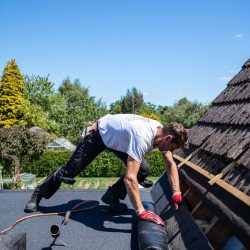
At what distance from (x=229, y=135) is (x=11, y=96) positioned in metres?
32.3

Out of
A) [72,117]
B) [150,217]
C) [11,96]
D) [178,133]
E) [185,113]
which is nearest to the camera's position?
[150,217]

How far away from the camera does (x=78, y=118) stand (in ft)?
123

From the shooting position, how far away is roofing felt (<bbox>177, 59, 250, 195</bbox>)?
2.09 metres

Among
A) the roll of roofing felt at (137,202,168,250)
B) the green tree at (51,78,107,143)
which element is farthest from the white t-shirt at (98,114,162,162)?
the green tree at (51,78,107,143)

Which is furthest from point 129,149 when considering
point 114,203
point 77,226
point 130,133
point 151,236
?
point 114,203

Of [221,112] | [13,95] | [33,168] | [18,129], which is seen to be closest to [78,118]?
[13,95]

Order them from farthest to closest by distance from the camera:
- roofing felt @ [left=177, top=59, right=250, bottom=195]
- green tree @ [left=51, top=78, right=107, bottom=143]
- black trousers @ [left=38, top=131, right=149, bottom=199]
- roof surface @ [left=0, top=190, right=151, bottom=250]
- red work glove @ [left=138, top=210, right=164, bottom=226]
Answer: green tree @ [left=51, top=78, right=107, bottom=143], black trousers @ [left=38, top=131, right=149, bottom=199], roof surface @ [left=0, top=190, right=151, bottom=250], red work glove @ [left=138, top=210, right=164, bottom=226], roofing felt @ [left=177, top=59, right=250, bottom=195]

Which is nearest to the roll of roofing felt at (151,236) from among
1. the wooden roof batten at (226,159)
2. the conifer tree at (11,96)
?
the wooden roof batten at (226,159)

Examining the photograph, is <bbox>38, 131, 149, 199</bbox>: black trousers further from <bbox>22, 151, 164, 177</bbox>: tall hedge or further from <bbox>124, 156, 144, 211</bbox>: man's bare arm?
<bbox>22, 151, 164, 177</bbox>: tall hedge

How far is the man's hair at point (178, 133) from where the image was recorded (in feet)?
8.97

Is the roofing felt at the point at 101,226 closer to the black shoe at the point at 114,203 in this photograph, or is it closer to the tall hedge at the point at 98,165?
the black shoe at the point at 114,203

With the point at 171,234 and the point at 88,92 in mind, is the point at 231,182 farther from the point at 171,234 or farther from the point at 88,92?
the point at 88,92

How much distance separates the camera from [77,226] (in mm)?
3312

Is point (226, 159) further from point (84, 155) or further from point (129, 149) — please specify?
point (84, 155)
